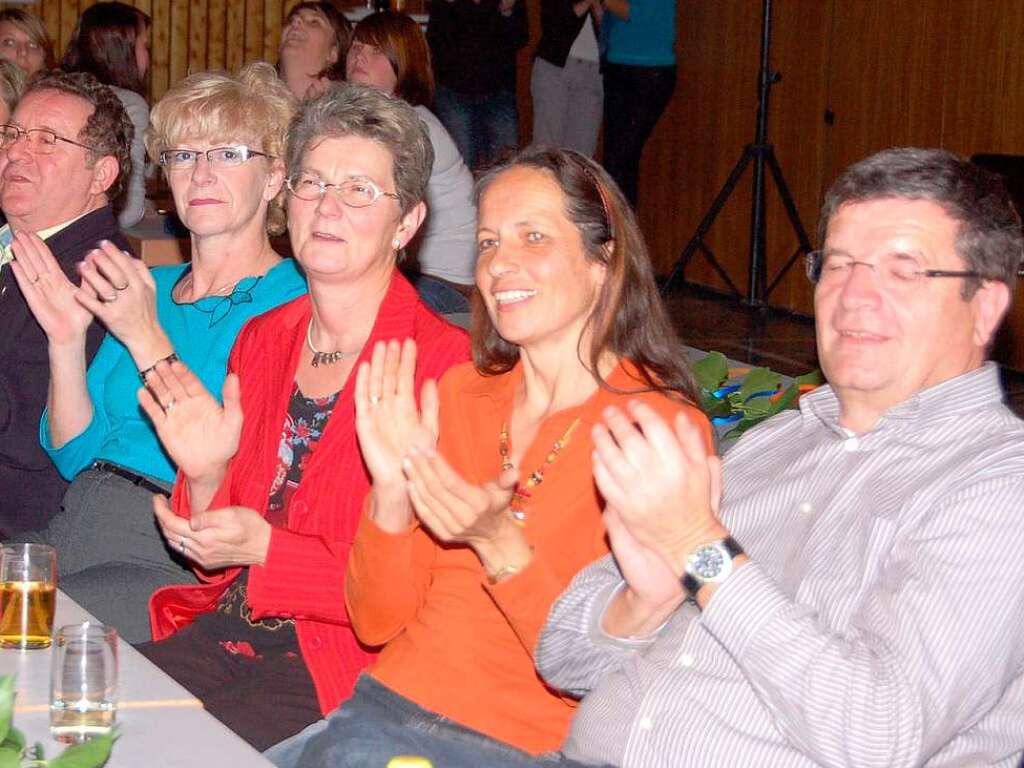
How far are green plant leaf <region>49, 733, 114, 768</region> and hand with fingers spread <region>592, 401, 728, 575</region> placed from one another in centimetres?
59

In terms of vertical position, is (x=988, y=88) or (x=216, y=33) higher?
(x=216, y=33)

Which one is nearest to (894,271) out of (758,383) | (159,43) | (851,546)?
(851,546)

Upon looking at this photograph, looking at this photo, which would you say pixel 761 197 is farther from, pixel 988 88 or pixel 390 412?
pixel 390 412

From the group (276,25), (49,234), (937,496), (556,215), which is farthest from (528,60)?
Result: (937,496)

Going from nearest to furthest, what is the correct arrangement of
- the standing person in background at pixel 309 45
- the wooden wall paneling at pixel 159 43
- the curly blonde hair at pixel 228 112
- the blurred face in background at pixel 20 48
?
the curly blonde hair at pixel 228 112
the standing person in background at pixel 309 45
the blurred face in background at pixel 20 48
the wooden wall paneling at pixel 159 43

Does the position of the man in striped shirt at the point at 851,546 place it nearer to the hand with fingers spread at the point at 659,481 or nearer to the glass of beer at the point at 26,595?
the hand with fingers spread at the point at 659,481

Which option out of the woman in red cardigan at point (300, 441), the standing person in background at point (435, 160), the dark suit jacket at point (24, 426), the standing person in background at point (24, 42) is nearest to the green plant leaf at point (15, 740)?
the woman in red cardigan at point (300, 441)

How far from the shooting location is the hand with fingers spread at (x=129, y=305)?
8.92 ft

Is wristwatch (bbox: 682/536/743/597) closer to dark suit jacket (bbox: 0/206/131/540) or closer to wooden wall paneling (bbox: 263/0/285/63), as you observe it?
dark suit jacket (bbox: 0/206/131/540)

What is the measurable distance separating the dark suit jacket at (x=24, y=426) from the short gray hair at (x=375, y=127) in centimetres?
76

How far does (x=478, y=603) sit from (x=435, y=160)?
2.76m

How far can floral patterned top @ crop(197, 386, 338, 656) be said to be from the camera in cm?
242

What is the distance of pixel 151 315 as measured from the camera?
2.74 metres

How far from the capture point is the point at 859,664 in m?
1.53
